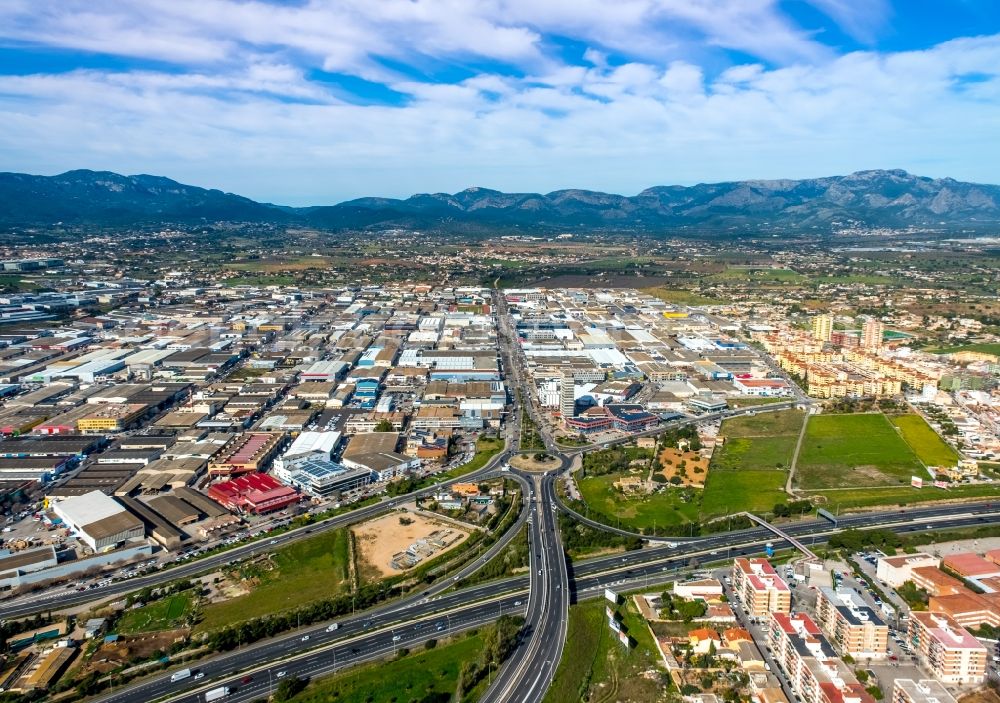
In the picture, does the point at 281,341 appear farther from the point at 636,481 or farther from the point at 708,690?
the point at 708,690

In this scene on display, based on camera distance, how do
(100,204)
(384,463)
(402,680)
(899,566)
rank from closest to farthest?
(402,680), (899,566), (384,463), (100,204)

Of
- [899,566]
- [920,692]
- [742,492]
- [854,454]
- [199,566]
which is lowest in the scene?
[199,566]

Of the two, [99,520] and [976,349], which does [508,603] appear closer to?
[99,520]

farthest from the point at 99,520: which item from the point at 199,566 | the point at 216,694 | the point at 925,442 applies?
the point at 925,442

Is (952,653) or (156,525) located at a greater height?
(952,653)

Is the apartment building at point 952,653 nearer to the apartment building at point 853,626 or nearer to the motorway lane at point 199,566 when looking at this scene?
the apartment building at point 853,626

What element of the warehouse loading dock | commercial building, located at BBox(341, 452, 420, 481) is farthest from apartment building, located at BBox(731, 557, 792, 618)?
the warehouse loading dock
